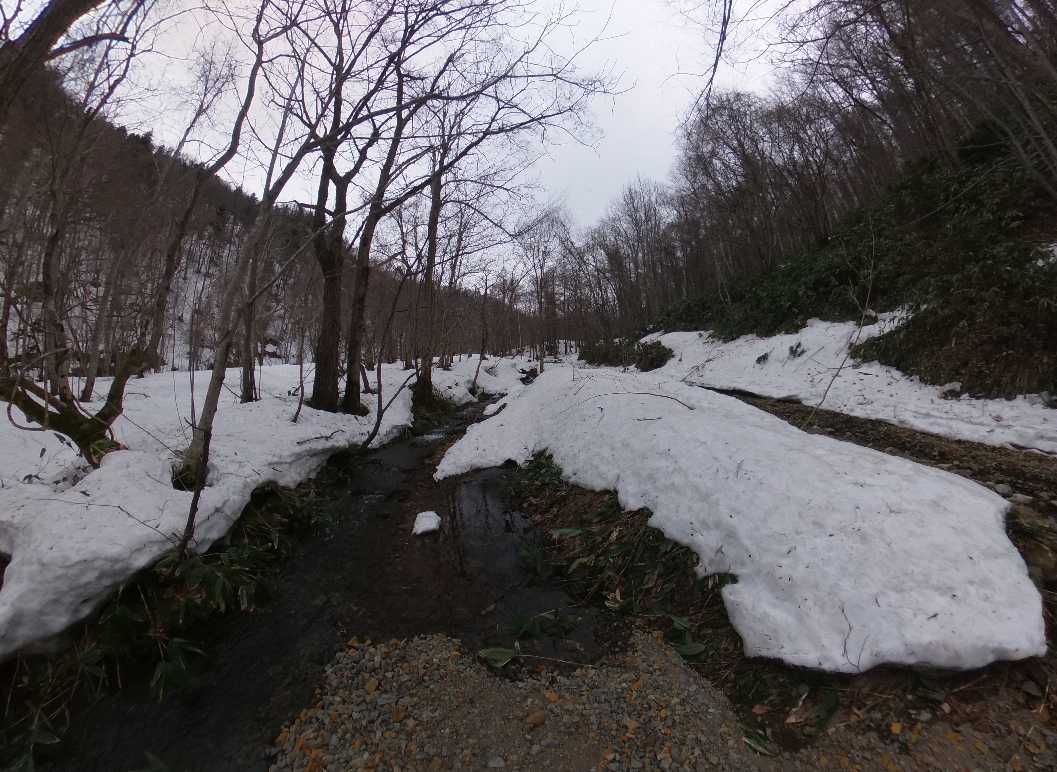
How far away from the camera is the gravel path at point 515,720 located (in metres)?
2.27

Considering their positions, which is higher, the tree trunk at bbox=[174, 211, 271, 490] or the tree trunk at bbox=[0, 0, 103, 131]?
the tree trunk at bbox=[0, 0, 103, 131]

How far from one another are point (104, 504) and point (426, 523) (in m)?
3.29

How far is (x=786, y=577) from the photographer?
2877mm

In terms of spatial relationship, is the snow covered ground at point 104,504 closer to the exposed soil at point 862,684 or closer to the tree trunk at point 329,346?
the tree trunk at point 329,346

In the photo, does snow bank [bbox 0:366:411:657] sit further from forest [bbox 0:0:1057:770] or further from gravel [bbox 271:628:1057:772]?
gravel [bbox 271:628:1057:772]

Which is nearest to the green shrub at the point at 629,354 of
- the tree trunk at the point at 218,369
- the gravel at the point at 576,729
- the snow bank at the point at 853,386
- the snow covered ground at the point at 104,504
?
the snow bank at the point at 853,386

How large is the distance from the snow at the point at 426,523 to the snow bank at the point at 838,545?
255 cm

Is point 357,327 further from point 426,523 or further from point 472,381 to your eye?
point 472,381

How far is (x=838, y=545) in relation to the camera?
2887 mm

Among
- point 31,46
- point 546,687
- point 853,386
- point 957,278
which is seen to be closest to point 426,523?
point 546,687

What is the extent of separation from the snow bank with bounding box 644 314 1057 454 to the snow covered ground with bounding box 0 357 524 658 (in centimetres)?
991

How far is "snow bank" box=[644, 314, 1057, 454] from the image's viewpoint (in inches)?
215

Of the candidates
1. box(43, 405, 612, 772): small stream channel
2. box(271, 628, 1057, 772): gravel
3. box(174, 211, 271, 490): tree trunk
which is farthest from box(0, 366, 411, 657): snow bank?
box(271, 628, 1057, 772): gravel

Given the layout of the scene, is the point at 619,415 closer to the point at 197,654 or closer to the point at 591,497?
the point at 591,497
